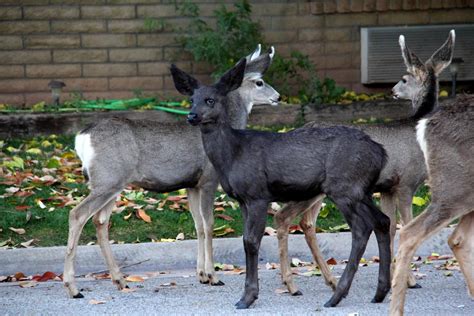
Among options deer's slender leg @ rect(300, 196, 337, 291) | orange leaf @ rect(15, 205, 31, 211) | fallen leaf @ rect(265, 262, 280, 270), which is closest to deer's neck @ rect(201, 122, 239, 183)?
deer's slender leg @ rect(300, 196, 337, 291)

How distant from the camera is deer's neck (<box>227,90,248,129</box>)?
10606mm

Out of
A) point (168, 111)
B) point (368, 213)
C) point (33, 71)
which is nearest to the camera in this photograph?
point (368, 213)

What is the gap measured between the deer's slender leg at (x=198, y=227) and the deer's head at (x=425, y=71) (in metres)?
2.26

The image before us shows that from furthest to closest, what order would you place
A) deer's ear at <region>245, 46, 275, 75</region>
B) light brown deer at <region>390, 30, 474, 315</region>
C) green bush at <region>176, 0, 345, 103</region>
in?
green bush at <region>176, 0, 345, 103</region> < deer's ear at <region>245, 46, 275, 75</region> < light brown deer at <region>390, 30, 474, 315</region>

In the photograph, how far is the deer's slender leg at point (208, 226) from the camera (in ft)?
32.3

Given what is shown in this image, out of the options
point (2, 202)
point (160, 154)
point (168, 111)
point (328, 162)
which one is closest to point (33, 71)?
point (168, 111)

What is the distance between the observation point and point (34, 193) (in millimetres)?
12297

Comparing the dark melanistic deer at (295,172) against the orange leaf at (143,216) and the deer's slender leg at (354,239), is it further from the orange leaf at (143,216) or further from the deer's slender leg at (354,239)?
the orange leaf at (143,216)

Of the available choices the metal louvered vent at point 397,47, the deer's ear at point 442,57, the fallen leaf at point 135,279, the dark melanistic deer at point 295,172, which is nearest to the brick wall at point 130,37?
the metal louvered vent at point 397,47

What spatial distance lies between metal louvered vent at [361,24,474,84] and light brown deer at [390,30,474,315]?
9.35 m

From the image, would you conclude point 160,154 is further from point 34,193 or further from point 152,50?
point 152,50

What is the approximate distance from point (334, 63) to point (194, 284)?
29.1 ft

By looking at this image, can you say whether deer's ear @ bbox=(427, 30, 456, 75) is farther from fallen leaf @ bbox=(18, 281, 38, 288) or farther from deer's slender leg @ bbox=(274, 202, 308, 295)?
fallen leaf @ bbox=(18, 281, 38, 288)

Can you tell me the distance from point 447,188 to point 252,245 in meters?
1.62
